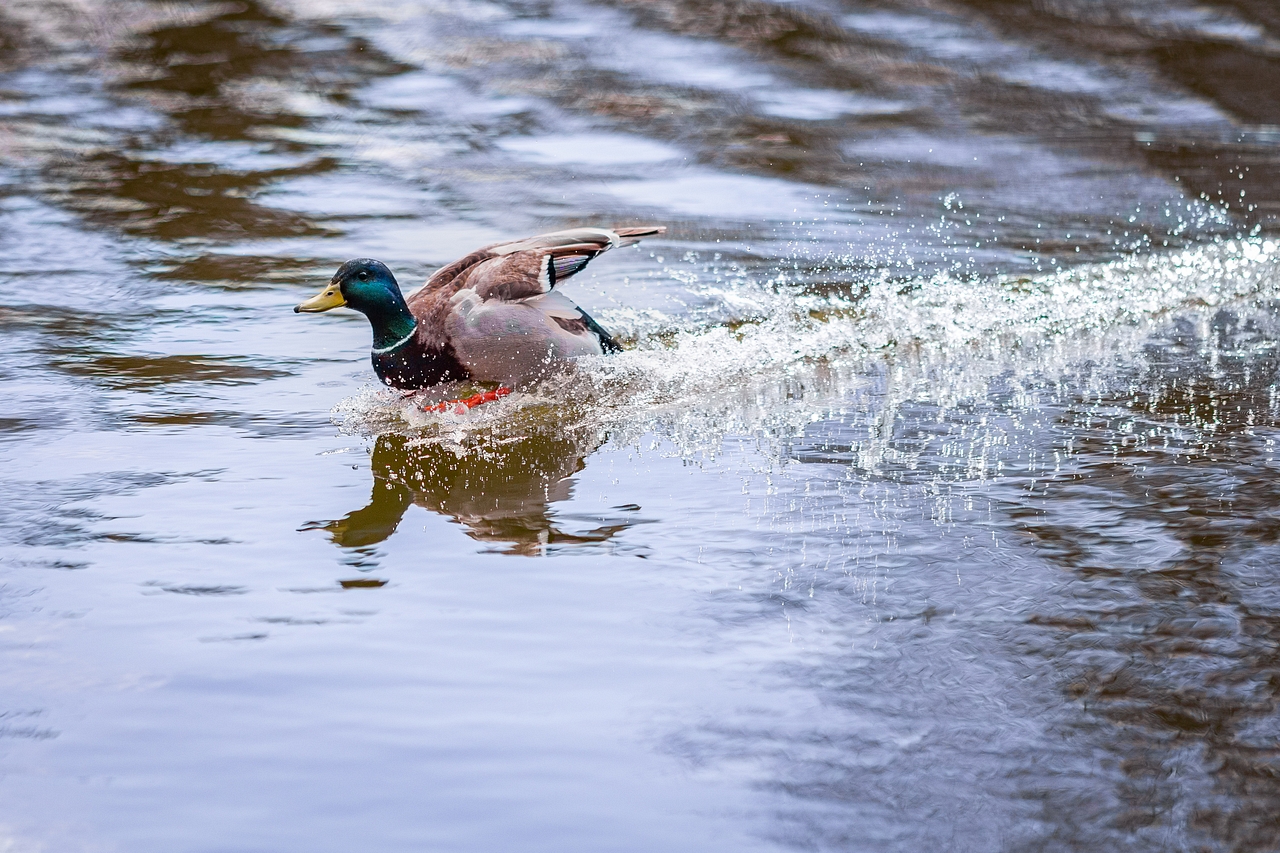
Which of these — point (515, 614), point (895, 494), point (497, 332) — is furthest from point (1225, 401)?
point (515, 614)

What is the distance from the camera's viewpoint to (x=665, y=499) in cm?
428

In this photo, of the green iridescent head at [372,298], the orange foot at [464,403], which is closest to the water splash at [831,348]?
the orange foot at [464,403]

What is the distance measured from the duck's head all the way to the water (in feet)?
1.26

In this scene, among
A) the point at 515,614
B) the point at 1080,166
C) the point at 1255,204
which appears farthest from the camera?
the point at 1080,166

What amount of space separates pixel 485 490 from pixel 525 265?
1.05m

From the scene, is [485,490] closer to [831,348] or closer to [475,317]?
[475,317]

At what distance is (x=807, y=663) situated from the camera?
A: 3.27 metres

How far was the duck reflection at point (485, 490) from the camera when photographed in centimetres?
404

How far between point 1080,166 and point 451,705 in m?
6.99

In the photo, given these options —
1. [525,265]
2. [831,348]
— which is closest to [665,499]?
[525,265]

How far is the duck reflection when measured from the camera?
4.04m

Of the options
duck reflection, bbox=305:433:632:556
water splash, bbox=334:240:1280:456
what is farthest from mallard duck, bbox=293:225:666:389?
duck reflection, bbox=305:433:632:556

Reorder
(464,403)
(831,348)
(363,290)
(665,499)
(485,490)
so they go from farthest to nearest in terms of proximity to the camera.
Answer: (831,348) < (464,403) < (363,290) < (485,490) < (665,499)

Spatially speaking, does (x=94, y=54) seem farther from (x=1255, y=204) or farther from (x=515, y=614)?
(x=515, y=614)
